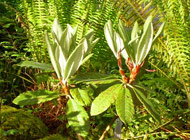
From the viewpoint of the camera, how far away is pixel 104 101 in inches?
27.2

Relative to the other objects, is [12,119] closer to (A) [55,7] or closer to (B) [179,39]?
(A) [55,7]

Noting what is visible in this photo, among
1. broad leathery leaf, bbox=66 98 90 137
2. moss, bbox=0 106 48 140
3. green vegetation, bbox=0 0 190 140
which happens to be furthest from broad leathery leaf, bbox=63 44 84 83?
moss, bbox=0 106 48 140

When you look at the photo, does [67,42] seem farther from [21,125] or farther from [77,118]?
[21,125]

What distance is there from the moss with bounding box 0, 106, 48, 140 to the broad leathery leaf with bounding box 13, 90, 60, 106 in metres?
0.40

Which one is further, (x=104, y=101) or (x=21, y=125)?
(x=21, y=125)

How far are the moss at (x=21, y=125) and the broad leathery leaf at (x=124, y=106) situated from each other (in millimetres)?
629

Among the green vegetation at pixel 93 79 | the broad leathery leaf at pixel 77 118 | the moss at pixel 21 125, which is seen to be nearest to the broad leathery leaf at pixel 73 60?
the green vegetation at pixel 93 79

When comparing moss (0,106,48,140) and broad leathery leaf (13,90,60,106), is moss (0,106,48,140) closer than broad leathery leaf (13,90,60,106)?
No

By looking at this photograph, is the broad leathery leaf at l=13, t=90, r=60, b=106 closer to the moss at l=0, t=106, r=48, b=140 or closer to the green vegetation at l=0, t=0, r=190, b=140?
the green vegetation at l=0, t=0, r=190, b=140

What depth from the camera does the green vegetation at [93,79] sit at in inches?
29.1

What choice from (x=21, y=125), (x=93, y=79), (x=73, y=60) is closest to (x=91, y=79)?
(x=93, y=79)

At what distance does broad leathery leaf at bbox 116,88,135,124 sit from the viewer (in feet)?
2.17

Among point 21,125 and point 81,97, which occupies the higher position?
point 81,97

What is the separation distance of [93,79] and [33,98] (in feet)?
0.73
